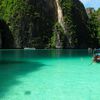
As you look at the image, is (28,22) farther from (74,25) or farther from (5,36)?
(74,25)

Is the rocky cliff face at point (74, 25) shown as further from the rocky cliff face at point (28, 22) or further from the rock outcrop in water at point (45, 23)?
the rocky cliff face at point (28, 22)

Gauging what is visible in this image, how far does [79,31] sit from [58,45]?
14094 millimetres

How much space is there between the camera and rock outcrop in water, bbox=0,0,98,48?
10950cm

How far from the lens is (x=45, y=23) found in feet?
380

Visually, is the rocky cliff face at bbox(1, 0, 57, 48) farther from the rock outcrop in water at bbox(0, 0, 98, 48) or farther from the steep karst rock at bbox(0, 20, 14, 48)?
the steep karst rock at bbox(0, 20, 14, 48)

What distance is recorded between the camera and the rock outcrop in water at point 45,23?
359 ft

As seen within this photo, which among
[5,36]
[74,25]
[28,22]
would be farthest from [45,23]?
[5,36]

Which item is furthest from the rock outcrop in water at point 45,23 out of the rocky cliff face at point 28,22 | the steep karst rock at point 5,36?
the steep karst rock at point 5,36

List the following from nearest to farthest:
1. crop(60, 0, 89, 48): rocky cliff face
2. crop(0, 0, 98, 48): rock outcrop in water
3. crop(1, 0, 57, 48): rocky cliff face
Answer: crop(1, 0, 57, 48): rocky cliff face
crop(0, 0, 98, 48): rock outcrop in water
crop(60, 0, 89, 48): rocky cliff face

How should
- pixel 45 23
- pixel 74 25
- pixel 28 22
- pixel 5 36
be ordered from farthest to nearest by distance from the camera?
pixel 74 25 < pixel 45 23 < pixel 28 22 < pixel 5 36

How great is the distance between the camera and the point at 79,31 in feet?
392

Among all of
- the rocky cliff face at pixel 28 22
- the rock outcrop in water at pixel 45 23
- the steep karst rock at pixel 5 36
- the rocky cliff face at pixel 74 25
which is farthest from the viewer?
the rocky cliff face at pixel 74 25

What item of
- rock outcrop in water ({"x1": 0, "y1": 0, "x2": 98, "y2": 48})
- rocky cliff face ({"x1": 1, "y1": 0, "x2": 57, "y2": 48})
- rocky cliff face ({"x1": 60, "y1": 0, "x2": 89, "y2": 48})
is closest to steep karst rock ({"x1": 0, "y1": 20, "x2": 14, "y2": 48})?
rock outcrop in water ({"x1": 0, "y1": 0, "x2": 98, "y2": 48})

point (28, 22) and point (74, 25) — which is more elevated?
point (28, 22)
